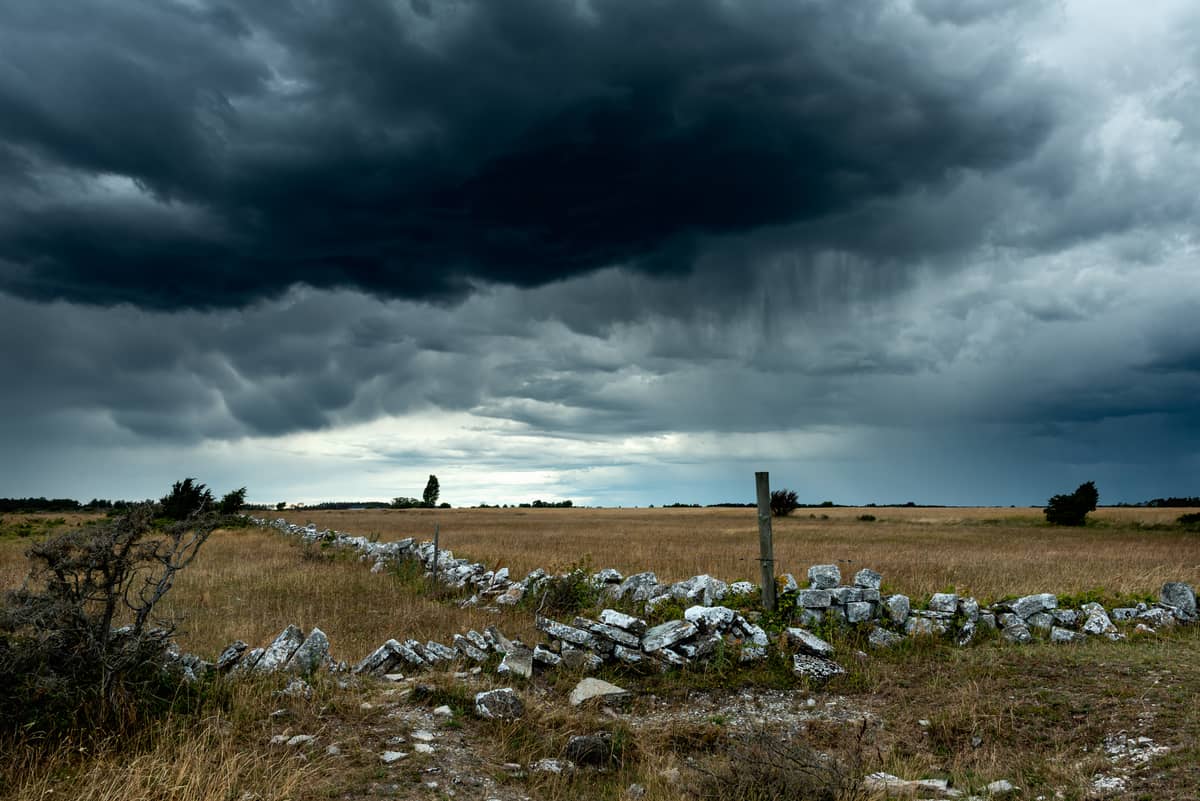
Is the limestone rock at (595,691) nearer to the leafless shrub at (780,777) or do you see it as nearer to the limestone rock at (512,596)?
the leafless shrub at (780,777)

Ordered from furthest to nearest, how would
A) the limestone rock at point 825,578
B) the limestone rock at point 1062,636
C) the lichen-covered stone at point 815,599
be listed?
1. the limestone rock at point 825,578
2. the lichen-covered stone at point 815,599
3. the limestone rock at point 1062,636

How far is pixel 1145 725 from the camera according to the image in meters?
8.29

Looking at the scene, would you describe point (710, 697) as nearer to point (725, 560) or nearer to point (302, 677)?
point (302, 677)

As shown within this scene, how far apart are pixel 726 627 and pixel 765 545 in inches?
89.6

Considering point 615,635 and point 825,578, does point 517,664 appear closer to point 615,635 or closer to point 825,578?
point 615,635

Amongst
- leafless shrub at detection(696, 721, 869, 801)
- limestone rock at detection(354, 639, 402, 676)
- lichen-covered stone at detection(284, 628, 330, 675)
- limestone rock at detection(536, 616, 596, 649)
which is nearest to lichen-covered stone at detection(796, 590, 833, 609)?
limestone rock at detection(536, 616, 596, 649)

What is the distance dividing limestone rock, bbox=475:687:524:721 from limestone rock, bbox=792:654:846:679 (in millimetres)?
4545

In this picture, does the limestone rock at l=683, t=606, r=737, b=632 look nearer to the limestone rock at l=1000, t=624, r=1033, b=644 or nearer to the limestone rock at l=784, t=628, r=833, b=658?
the limestone rock at l=784, t=628, r=833, b=658

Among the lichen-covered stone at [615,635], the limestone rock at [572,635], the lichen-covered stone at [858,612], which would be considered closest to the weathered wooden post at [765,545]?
the lichen-covered stone at [858,612]

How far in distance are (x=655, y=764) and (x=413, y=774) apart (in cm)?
247

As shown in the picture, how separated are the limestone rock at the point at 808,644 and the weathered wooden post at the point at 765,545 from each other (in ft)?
5.33

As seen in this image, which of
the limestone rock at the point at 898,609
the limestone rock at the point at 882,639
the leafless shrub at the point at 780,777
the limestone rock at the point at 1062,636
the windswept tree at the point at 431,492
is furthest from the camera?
the windswept tree at the point at 431,492

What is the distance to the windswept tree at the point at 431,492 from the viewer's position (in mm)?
134625

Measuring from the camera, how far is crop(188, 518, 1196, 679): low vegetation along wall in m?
10.7
